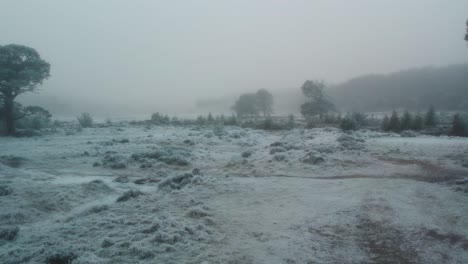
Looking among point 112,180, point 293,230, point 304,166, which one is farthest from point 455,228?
point 112,180

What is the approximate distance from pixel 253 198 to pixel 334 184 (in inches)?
180

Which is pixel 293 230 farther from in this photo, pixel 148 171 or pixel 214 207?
pixel 148 171

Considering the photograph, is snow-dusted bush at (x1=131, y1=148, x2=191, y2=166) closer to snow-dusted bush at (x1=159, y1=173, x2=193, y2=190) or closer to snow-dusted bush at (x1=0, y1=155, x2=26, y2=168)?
snow-dusted bush at (x1=159, y1=173, x2=193, y2=190)

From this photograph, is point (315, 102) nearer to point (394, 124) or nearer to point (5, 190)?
point (394, 124)

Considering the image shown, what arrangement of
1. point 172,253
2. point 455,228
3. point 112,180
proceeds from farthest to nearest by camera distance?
point 112,180, point 455,228, point 172,253

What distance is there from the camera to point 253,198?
42.4 ft

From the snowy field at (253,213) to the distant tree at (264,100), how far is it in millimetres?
71012

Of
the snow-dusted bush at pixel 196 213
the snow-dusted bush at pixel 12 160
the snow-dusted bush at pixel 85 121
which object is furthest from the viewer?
the snow-dusted bush at pixel 85 121

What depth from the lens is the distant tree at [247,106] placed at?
91.5 m

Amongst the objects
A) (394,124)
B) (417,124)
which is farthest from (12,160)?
(417,124)

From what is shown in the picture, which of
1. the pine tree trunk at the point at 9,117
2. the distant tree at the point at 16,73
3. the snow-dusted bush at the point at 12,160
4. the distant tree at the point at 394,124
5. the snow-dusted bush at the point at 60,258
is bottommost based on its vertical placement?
the snow-dusted bush at the point at 60,258

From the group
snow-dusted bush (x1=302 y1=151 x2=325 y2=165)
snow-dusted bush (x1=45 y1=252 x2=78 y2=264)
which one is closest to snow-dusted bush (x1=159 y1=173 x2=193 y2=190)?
snow-dusted bush (x1=45 y1=252 x2=78 y2=264)

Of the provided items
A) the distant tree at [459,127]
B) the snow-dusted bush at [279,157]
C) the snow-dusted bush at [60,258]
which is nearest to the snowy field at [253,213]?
the snow-dusted bush at [60,258]

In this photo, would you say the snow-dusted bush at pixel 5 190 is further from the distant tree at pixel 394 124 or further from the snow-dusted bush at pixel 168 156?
the distant tree at pixel 394 124
